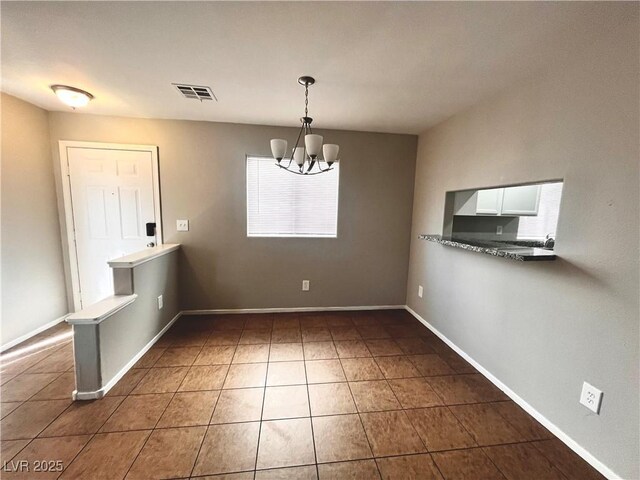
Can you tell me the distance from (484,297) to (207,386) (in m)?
2.29

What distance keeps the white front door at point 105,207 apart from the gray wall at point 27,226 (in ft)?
0.63

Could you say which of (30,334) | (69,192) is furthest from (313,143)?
(30,334)

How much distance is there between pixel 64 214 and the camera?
9.08 ft

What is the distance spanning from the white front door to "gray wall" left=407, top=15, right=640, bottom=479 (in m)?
3.41

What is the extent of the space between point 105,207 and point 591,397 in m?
4.24

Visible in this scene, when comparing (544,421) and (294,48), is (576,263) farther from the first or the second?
(294,48)

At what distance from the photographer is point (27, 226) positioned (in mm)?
2447

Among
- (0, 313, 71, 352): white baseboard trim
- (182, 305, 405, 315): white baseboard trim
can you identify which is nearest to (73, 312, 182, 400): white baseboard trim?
(182, 305, 405, 315): white baseboard trim

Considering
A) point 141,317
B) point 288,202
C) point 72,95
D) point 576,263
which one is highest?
point 72,95

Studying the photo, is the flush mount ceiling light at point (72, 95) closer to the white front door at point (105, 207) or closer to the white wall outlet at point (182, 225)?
the white front door at point (105, 207)

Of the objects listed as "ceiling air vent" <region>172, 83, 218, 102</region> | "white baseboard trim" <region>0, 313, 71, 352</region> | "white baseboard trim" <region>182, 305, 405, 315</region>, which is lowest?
"white baseboard trim" <region>0, 313, 71, 352</region>

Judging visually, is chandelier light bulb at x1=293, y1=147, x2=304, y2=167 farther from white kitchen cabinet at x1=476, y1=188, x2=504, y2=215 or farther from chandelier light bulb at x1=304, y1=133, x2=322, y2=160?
white kitchen cabinet at x1=476, y1=188, x2=504, y2=215

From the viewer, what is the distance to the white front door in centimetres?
275

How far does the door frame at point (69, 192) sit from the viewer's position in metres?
2.70
